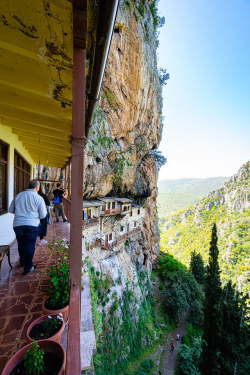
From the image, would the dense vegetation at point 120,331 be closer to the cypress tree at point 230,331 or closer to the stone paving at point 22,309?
the stone paving at point 22,309

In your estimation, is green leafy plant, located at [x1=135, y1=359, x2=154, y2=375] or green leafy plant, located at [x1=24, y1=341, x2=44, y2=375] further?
green leafy plant, located at [x1=135, y1=359, x2=154, y2=375]

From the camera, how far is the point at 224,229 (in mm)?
61719

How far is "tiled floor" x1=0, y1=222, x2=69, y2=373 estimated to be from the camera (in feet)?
7.10

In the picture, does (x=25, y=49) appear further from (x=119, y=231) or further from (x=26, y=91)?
(x=119, y=231)

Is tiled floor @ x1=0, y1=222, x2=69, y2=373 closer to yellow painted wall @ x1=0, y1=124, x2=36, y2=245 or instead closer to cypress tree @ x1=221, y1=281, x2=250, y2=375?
yellow painted wall @ x1=0, y1=124, x2=36, y2=245

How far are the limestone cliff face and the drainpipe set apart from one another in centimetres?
753

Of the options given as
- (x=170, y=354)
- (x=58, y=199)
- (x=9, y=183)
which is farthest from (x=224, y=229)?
(x=9, y=183)

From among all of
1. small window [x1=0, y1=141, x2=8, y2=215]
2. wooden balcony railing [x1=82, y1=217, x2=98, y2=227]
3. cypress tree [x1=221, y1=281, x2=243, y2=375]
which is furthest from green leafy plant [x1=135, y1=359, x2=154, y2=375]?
small window [x1=0, y1=141, x2=8, y2=215]

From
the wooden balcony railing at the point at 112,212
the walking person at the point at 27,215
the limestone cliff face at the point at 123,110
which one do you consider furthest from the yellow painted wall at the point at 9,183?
the wooden balcony railing at the point at 112,212

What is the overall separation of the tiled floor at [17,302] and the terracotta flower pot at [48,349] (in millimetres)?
675

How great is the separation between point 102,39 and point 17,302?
4.15 metres

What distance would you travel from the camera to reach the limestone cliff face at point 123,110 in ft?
34.9

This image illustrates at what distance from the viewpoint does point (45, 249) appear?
17.2 ft

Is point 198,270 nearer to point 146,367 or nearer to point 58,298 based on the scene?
point 146,367
